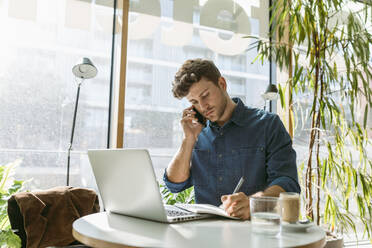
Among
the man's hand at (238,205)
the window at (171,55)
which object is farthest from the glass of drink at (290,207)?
the window at (171,55)

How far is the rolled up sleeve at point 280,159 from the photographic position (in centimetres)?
139

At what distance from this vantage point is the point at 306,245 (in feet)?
2.93

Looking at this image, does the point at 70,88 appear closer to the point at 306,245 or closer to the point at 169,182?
the point at 169,182

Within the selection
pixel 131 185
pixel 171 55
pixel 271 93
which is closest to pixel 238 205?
pixel 131 185

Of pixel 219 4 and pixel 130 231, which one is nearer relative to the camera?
pixel 130 231

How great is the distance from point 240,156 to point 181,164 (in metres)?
0.29

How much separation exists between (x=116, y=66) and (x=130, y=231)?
2074 millimetres

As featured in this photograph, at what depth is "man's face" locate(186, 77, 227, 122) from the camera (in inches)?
65.5

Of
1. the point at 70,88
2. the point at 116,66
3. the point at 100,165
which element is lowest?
the point at 100,165

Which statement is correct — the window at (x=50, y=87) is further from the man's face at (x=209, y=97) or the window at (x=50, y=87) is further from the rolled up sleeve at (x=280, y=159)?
the rolled up sleeve at (x=280, y=159)

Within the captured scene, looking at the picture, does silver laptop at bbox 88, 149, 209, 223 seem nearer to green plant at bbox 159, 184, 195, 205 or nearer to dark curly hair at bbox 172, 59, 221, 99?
dark curly hair at bbox 172, 59, 221, 99

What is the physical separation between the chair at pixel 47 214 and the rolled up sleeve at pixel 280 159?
113 centimetres

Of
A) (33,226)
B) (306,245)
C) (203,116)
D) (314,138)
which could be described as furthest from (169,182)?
(314,138)

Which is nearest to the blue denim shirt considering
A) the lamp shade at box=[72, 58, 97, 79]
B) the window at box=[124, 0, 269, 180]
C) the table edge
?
the table edge
